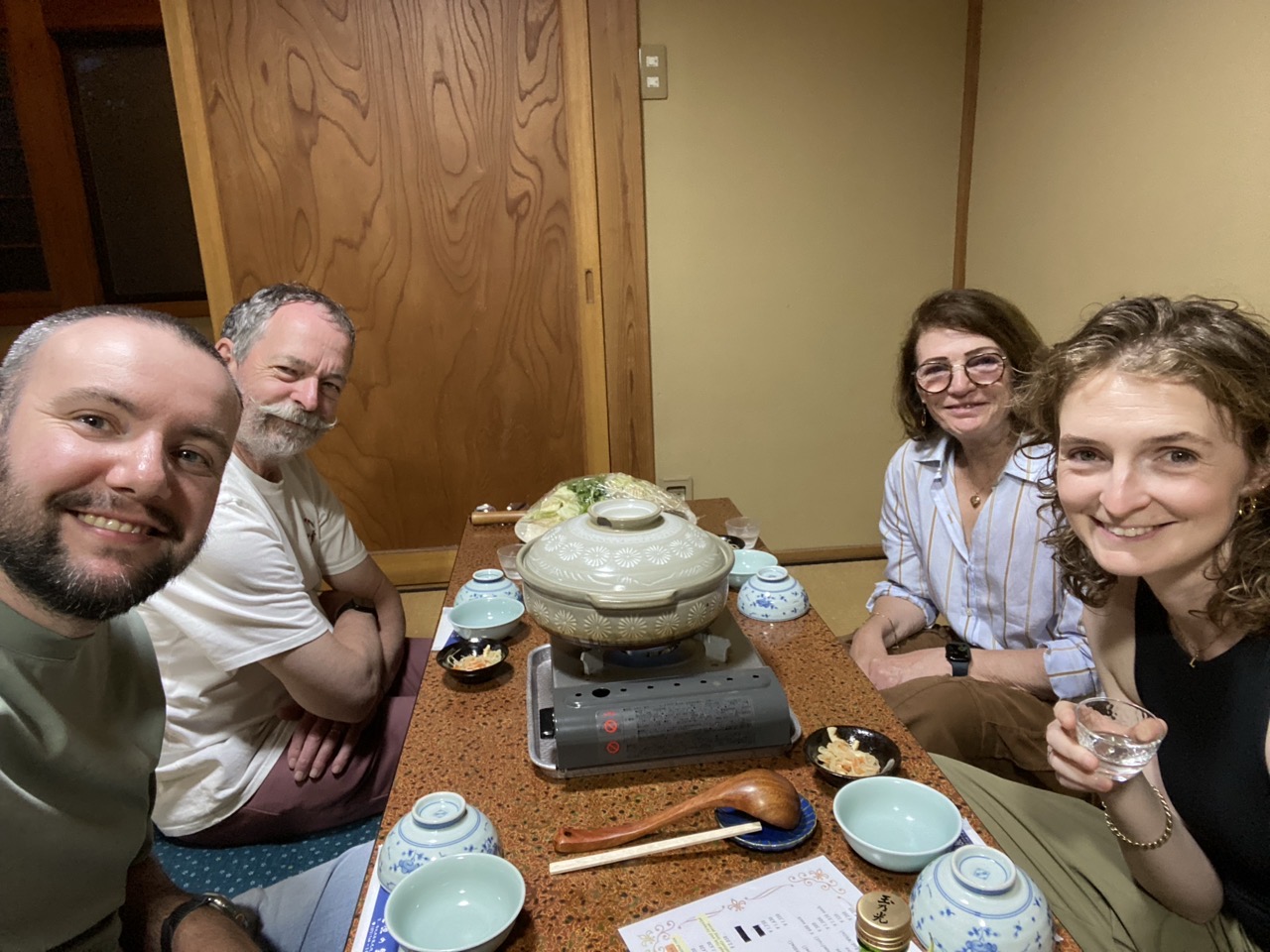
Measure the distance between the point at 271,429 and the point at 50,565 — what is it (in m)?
0.83

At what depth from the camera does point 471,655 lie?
134 cm

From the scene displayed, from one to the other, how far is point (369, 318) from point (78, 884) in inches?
95.6

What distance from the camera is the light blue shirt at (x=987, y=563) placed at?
5.13 feet

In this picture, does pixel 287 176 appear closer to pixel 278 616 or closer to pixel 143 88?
pixel 143 88

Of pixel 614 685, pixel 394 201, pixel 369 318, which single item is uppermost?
pixel 394 201

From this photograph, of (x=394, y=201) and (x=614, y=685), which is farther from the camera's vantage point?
(x=394, y=201)

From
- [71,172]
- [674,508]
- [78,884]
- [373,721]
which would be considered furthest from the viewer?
[71,172]

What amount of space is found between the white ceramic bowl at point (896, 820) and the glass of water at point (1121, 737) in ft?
0.54

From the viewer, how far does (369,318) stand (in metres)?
3.09

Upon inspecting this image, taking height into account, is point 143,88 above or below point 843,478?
above

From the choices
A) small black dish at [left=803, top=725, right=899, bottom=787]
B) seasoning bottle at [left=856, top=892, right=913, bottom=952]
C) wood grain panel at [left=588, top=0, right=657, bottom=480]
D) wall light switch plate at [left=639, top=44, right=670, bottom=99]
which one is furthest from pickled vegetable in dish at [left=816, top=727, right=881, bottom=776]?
wall light switch plate at [left=639, top=44, right=670, bottom=99]

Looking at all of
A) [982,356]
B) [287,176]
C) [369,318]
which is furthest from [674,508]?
[287,176]

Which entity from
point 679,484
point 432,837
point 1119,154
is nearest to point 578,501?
point 432,837

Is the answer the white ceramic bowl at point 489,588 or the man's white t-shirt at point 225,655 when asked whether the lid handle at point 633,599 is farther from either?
the man's white t-shirt at point 225,655
